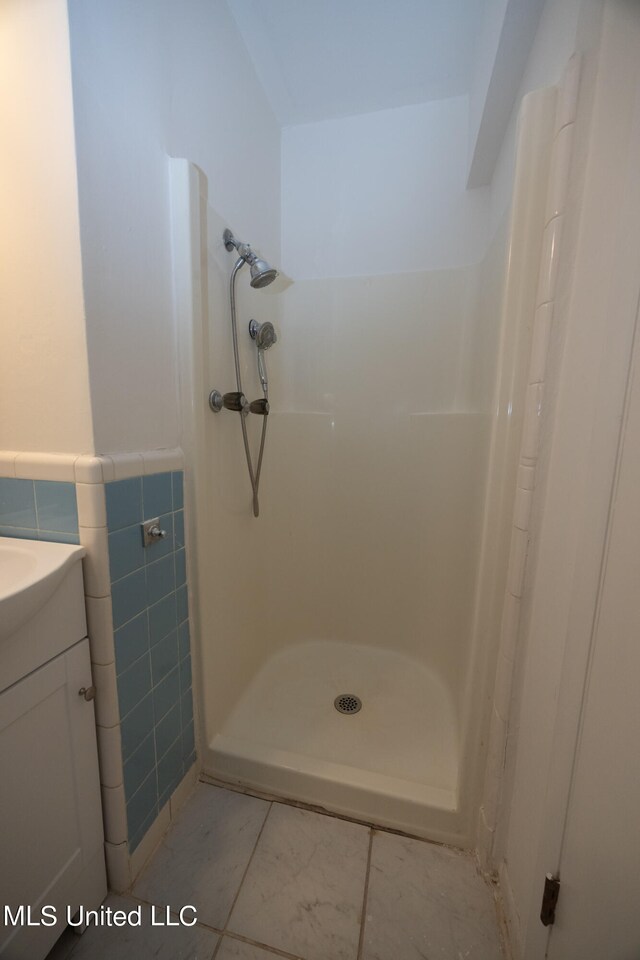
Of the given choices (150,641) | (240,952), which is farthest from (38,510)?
(240,952)

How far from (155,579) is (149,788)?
20.9 inches

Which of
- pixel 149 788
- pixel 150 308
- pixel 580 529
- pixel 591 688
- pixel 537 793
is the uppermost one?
pixel 150 308

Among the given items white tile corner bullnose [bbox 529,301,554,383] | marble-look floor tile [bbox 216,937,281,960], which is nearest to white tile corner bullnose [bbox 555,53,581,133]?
white tile corner bullnose [bbox 529,301,554,383]

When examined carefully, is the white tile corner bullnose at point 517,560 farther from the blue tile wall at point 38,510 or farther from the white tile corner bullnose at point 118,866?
the white tile corner bullnose at point 118,866

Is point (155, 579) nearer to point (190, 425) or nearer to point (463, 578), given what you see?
point (190, 425)

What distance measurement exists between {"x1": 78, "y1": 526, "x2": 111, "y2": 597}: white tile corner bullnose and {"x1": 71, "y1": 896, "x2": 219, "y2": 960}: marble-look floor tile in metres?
0.73

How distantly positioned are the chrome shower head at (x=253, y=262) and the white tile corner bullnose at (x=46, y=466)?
0.76 m

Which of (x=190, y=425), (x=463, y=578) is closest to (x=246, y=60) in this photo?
(x=190, y=425)

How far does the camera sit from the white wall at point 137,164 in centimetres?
68

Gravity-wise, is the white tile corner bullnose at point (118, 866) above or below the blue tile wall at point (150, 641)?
below

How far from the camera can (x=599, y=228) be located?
555 millimetres

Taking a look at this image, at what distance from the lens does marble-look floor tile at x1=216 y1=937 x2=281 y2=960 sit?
0.70 m

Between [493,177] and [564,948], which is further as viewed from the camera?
[493,177]

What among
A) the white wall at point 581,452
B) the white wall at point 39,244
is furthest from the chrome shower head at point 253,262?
the white wall at point 581,452
